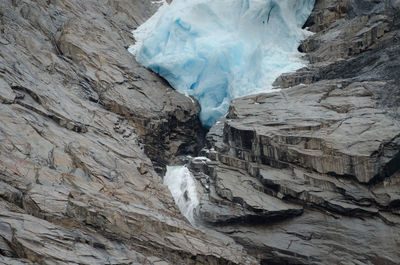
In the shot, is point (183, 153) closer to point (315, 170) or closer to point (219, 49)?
point (219, 49)

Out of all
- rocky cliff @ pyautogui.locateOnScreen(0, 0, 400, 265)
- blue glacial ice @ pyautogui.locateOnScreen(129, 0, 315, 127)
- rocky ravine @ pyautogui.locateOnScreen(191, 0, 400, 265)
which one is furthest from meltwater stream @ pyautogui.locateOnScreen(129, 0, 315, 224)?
rocky ravine @ pyautogui.locateOnScreen(191, 0, 400, 265)

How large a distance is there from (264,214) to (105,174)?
16.9 feet

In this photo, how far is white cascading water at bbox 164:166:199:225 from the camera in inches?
548

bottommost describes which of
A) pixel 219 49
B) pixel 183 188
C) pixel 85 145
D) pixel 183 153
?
pixel 183 188

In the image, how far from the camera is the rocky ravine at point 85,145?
9.49 metres

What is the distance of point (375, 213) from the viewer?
12148 mm

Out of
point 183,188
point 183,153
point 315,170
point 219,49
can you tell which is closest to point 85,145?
point 183,188

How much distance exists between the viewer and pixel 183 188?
1475 cm

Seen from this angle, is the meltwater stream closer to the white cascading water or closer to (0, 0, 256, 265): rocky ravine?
(0, 0, 256, 265): rocky ravine

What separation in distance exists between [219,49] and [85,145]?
8.31 m

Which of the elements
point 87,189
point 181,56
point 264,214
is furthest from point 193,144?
point 87,189

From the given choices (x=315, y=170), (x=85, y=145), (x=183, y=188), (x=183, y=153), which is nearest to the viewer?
(x=85, y=145)

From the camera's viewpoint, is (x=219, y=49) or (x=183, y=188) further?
(x=219, y=49)

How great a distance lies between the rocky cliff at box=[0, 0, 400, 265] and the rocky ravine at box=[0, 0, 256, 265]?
45mm
